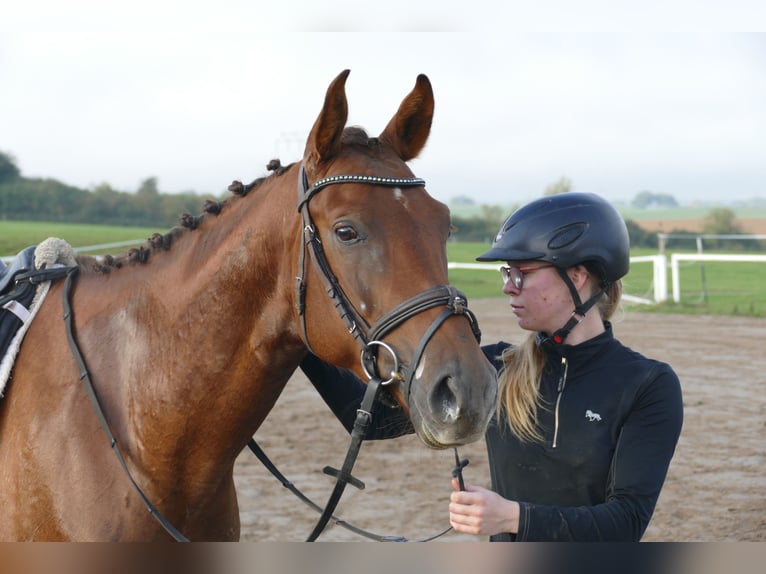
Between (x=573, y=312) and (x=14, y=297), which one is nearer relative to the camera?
(x=573, y=312)

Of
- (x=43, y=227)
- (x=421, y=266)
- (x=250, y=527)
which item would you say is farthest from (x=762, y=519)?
(x=43, y=227)

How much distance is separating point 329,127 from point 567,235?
0.87m

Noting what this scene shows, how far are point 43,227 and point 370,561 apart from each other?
24.1m

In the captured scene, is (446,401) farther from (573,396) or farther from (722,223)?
(722,223)

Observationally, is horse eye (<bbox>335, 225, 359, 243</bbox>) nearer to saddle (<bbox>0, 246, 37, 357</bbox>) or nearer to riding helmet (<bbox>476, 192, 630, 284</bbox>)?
riding helmet (<bbox>476, 192, 630, 284</bbox>)

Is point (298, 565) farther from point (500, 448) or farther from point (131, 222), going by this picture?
point (131, 222)

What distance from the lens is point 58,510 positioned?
2.51 m

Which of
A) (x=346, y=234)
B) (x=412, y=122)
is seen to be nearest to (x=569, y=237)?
(x=412, y=122)

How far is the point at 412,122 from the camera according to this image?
101 inches

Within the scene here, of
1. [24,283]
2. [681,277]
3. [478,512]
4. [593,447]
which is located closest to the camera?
[478,512]

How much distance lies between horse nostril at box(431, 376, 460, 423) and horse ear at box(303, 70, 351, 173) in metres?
0.83

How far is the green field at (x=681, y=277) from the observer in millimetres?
18875

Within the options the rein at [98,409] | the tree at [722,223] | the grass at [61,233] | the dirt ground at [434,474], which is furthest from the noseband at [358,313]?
the tree at [722,223]

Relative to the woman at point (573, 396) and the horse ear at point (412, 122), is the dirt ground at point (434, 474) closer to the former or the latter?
the woman at point (573, 396)
